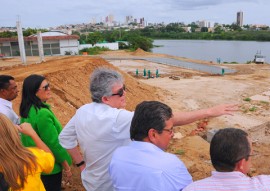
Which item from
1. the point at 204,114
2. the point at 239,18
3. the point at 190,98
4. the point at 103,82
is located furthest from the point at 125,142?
the point at 239,18

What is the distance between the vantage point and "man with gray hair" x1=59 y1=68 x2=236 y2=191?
1970 millimetres

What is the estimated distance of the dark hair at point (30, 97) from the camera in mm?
2586

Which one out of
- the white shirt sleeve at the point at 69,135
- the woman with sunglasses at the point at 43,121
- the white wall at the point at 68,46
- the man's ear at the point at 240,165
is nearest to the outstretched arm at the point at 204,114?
the man's ear at the point at 240,165

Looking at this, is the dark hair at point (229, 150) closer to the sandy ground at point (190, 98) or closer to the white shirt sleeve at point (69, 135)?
the white shirt sleeve at point (69, 135)

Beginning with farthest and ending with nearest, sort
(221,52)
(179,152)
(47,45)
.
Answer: (221,52) < (47,45) < (179,152)

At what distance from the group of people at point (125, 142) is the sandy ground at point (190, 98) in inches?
67.8

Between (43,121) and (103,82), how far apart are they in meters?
0.77

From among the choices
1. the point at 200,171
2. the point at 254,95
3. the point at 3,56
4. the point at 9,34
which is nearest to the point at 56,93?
the point at 200,171

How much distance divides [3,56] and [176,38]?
242ft

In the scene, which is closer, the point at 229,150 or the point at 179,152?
the point at 229,150

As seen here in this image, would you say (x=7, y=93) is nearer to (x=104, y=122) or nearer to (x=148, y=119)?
(x=104, y=122)

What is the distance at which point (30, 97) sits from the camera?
260 centimetres

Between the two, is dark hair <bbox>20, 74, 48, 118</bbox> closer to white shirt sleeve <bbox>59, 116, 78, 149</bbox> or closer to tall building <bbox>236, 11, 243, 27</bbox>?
white shirt sleeve <bbox>59, 116, 78, 149</bbox>

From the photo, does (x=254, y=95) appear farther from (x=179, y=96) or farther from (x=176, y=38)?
(x=176, y=38)
